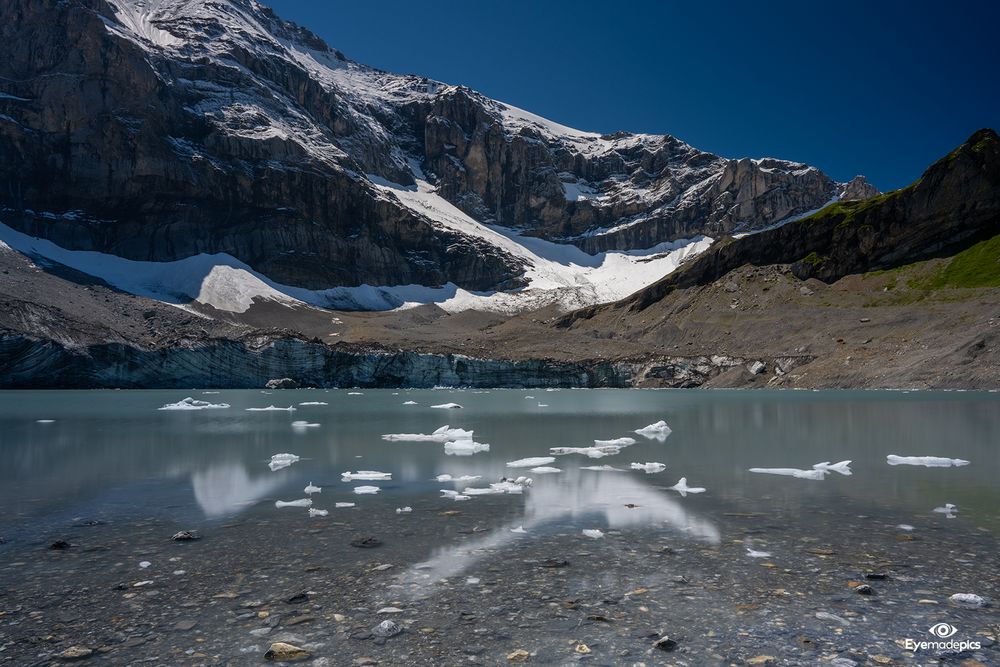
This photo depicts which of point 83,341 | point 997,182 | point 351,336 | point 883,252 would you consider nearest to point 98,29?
point 351,336

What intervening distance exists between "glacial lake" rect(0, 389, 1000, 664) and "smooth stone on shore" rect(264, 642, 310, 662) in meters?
0.15

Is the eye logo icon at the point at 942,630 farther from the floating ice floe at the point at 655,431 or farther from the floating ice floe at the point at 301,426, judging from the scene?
the floating ice floe at the point at 301,426

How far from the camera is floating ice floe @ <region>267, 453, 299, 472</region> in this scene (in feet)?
57.5

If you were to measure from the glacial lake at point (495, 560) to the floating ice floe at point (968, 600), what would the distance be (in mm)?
107

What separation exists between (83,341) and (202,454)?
78.1 meters

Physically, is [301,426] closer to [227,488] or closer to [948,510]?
[227,488]

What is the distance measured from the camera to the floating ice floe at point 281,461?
17.5m

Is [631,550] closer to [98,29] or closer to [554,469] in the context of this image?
[554,469]

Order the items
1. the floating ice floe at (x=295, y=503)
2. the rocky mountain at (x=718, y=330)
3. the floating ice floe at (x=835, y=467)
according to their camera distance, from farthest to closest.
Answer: the rocky mountain at (x=718, y=330)
the floating ice floe at (x=835, y=467)
the floating ice floe at (x=295, y=503)

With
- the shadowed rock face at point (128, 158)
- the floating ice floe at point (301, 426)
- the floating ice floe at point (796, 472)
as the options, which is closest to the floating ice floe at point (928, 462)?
the floating ice floe at point (796, 472)

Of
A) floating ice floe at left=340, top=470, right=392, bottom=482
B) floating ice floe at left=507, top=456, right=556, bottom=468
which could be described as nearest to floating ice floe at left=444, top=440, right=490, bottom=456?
floating ice floe at left=507, top=456, right=556, bottom=468

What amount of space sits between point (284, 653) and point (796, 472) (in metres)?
13.3

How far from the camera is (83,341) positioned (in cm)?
8469

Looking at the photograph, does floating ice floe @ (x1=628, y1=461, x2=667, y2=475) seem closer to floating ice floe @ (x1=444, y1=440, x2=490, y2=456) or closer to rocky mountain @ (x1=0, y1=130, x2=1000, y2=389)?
floating ice floe @ (x1=444, y1=440, x2=490, y2=456)
